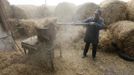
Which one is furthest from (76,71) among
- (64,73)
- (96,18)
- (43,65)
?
(96,18)

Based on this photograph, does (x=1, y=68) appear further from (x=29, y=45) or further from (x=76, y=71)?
(x=76, y=71)

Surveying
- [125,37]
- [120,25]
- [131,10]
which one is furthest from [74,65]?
[131,10]

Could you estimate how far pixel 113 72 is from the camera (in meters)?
6.31

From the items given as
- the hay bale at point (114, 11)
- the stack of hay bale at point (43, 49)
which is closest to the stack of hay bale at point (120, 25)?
the hay bale at point (114, 11)

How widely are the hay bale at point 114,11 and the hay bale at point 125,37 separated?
0.87 meters

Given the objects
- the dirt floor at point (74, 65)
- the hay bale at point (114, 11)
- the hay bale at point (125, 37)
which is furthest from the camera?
the hay bale at point (114, 11)

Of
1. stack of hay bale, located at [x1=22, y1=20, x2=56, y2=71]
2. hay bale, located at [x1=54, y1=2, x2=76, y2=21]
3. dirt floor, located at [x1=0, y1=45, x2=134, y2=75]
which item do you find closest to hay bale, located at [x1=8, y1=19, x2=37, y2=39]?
hay bale, located at [x1=54, y1=2, x2=76, y2=21]

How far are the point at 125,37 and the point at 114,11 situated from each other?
167cm

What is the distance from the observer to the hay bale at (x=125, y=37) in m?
6.90

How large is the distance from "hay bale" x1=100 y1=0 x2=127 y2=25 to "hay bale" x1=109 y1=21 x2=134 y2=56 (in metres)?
0.87

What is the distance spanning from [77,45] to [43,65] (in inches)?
89.0

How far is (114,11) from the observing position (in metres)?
8.24

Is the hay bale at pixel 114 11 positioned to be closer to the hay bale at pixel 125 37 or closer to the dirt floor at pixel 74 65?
the hay bale at pixel 125 37

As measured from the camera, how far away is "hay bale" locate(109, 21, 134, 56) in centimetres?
690
